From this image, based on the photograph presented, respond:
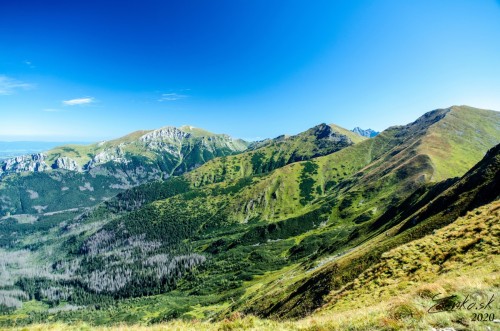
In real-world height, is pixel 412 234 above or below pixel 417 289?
below

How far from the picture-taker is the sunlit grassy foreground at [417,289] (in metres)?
13.6

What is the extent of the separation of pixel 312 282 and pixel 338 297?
24.7 m

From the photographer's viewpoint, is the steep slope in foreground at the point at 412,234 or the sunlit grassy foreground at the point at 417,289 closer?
the sunlit grassy foreground at the point at 417,289

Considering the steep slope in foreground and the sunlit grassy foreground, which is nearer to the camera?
the sunlit grassy foreground

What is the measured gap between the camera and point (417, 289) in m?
18.6

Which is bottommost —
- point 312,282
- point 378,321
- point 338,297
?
point 312,282

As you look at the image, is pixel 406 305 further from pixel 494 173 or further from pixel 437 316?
pixel 494 173

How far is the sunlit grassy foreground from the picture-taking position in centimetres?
1362

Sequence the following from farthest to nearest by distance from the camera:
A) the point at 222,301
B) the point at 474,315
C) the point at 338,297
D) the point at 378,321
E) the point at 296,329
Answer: the point at 222,301 < the point at 338,297 < the point at 296,329 < the point at 378,321 < the point at 474,315

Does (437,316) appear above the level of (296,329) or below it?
above

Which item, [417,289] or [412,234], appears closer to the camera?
[417,289]

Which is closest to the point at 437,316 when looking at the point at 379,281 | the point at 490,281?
the point at 490,281

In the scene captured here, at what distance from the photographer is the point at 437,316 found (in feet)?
42.3

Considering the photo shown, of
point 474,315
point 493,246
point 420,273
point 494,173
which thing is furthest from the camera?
point 494,173
